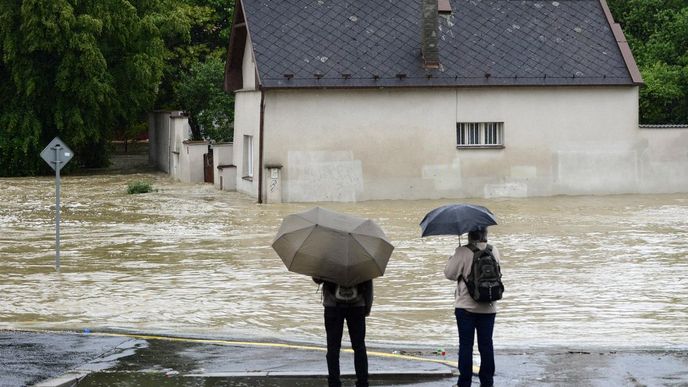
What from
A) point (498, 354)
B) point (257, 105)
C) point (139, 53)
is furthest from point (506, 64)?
point (498, 354)

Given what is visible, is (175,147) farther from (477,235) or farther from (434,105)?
(477,235)

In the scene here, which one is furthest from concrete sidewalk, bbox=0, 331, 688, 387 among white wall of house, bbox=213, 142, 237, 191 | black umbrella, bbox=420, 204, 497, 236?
white wall of house, bbox=213, 142, 237, 191

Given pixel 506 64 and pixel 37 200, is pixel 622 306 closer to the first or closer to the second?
pixel 506 64

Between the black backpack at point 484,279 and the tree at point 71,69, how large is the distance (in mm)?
36096

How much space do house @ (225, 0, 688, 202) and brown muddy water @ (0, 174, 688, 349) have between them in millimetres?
1416

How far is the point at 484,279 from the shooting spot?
34.3 feet

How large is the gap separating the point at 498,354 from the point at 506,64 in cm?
2426

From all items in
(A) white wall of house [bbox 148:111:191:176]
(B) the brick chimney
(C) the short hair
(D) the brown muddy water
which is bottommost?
(D) the brown muddy water

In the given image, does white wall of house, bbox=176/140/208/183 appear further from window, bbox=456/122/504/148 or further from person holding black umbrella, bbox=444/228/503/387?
person holding black umbrella, bbox=444/228/503/387

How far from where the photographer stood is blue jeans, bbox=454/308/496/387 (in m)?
10.7

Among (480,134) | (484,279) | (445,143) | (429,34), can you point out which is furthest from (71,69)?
(484,279)

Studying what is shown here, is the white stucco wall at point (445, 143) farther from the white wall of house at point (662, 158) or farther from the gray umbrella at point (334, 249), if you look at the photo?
the gray umbrella at point (334, 249)

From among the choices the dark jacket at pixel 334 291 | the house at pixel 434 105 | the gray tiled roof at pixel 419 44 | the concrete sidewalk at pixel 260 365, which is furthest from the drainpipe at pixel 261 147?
the dark jacket at pixel 334 291

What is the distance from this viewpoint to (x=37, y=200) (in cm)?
3616
